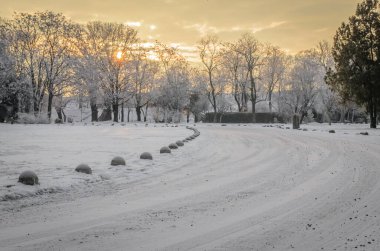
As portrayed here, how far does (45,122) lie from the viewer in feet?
129

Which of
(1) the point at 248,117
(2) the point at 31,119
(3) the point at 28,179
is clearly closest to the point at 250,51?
(1) the point at 248,117

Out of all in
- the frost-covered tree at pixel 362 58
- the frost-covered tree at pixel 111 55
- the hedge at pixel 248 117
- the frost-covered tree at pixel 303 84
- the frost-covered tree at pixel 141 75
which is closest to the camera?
the frost-covered tree at pixel 362 58

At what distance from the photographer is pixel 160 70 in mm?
66500

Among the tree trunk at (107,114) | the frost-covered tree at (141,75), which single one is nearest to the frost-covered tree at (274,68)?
the frost-covered tree at (141,75)

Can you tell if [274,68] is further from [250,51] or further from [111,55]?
[111,55]

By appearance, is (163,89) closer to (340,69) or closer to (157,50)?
(157,50)

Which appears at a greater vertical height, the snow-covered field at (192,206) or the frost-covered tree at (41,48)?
the frost-covered tree at (41,48)

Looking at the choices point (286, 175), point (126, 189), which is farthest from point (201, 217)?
point (286, 175)

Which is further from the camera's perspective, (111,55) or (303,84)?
(303,84)

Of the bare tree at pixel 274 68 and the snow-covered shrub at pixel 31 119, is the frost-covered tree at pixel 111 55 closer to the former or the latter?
the snow-covered shrub at pixel 31 119

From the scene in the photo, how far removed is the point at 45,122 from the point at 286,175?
35167 mm

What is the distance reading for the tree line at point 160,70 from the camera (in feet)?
105

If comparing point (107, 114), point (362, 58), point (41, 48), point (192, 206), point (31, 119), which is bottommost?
point (192, 206)

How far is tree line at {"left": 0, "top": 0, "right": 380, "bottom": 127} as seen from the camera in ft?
105
